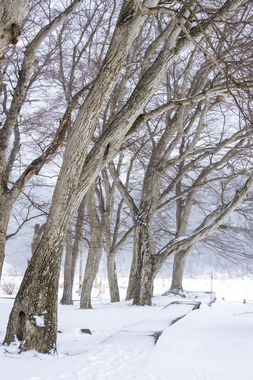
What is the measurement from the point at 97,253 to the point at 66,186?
6.11m

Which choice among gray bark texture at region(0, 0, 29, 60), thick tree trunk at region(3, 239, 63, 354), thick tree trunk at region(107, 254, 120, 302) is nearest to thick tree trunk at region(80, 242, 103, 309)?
thick tree trunk at region(107, 254, 120, 302)

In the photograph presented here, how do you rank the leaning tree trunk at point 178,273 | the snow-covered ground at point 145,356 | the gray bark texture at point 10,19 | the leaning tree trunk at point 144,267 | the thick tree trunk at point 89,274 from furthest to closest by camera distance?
the leaning tree trunk at point 178,273, the thick tree trunk at point 89,274, the leaning tree trunk at point 144,267, the gray bark texture at point 10,19, the snow-covered ground at point 145,356

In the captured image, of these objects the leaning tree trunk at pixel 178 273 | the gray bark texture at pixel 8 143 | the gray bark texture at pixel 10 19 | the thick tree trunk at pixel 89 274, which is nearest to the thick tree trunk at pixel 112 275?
the thick tree trunk at pixel 89 274

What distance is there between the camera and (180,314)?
5984 millimetres

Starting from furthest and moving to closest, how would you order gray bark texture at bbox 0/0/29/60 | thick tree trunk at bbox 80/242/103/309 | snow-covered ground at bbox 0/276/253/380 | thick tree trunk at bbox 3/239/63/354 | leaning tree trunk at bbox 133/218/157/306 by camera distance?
thick tree trunk at bbox 80/242/103/309, leaning tree trunk at bbox 133/218/157/306, thick tree trunk at bbox 3/239/63/354, gray bark texture at bbox 0/0/29/60, snow-covered ground at bbox 0/276/253/380

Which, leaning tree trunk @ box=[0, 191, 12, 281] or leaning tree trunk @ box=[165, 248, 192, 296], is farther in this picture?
leaning tree trunk @ box=[165, 248, 192, 296]

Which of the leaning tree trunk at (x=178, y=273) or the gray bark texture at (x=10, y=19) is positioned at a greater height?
→ the gray bark texture at (x=10, y=19)

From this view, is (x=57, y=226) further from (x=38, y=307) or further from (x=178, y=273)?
(x=178, y=273)

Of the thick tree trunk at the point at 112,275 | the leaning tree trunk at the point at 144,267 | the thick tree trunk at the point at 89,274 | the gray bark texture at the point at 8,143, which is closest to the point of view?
the gray bark texture at the point at 8,143

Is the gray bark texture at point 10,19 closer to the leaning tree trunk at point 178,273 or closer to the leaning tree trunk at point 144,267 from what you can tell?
the leaning tree trunk at point 144,267

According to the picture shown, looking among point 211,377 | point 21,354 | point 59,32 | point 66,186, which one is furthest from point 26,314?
point 59,32

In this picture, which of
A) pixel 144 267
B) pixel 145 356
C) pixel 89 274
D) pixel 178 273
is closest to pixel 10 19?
pixel 145 356

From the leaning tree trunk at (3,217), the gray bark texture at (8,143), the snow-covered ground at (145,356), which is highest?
the gray bark texture at (8,143)

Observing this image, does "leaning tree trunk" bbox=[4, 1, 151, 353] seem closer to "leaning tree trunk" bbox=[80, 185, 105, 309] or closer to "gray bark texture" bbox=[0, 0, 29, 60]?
"gray bark texture" bbox=[0, 0, 29, 60]
